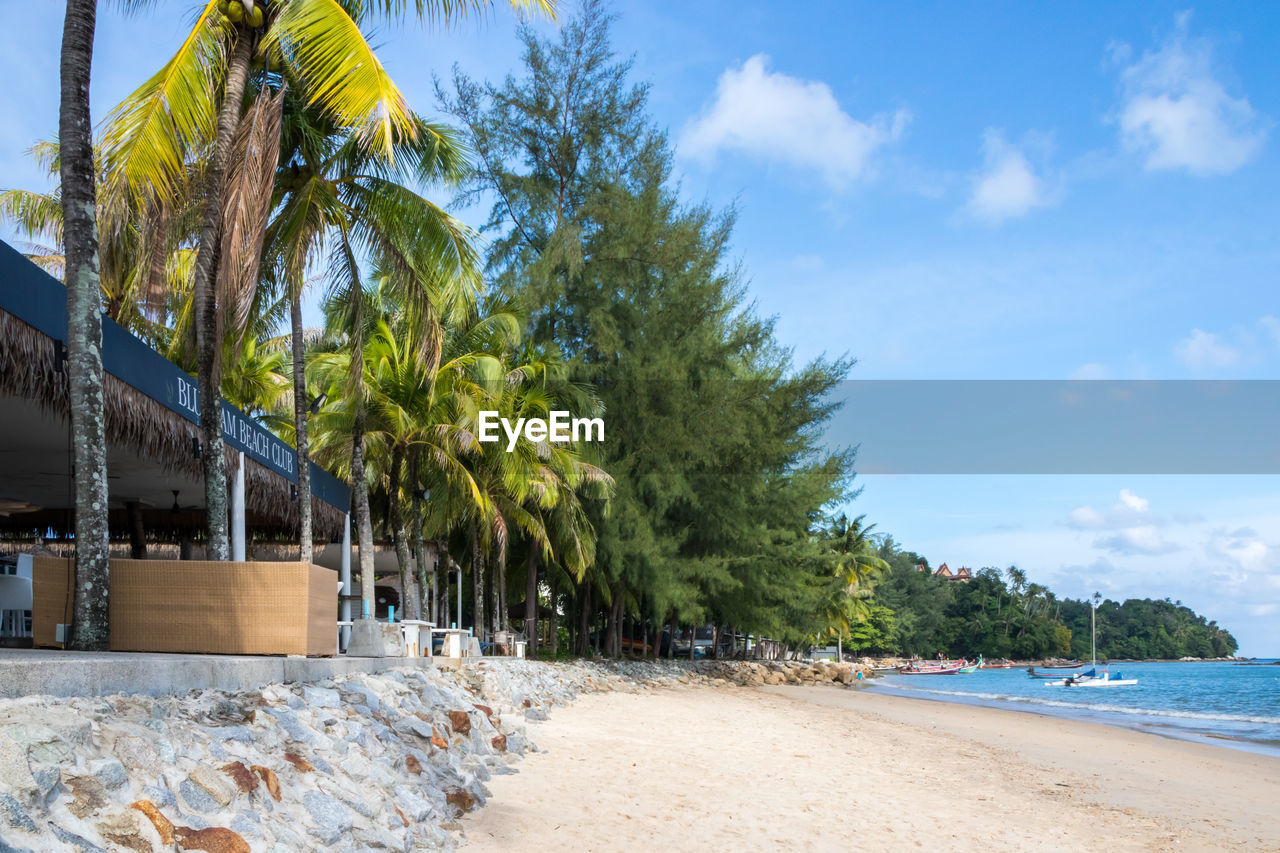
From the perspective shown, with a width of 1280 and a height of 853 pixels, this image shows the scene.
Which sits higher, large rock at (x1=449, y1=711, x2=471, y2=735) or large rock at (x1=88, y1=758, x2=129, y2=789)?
large rock at (x1=88, y1=758, x2=129, y2=789)

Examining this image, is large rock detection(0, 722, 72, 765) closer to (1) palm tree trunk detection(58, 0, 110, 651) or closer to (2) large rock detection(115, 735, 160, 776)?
(2) large rock detection(115, 735, 160, 776)

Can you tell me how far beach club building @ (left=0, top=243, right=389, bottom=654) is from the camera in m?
6.30

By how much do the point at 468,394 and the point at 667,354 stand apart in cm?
841

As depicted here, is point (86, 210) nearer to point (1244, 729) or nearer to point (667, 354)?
point (667, 354)

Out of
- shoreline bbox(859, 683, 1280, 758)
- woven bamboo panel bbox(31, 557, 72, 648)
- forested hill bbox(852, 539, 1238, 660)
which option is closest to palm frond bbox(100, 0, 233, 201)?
woven bamboo panel bbox(31, 557, 72, 648)

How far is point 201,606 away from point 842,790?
5963 mm

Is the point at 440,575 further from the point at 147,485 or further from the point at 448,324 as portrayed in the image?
the point at 147,485

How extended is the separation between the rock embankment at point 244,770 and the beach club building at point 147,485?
2.28 feet

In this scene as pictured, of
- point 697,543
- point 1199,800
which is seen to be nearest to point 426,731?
point 1199,800

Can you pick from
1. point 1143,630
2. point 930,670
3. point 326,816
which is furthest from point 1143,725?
point 1143,630

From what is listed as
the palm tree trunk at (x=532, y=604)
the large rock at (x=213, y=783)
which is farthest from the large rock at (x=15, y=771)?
the palm tree trunk at (x=532, y=604)

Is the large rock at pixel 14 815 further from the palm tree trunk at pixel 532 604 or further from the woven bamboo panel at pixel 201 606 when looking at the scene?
the palm tree trunk at pixel 532 604

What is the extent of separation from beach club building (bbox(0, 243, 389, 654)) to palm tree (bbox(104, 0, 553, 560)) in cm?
64

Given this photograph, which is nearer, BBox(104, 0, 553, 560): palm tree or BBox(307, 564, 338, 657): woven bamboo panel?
BBox(307, 564, 338, 657): woven bamboo panel
